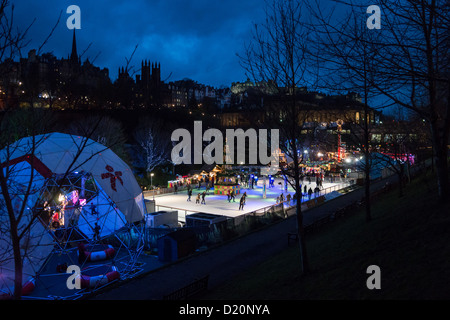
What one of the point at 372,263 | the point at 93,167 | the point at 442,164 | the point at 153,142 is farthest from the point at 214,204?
the point at 153,142

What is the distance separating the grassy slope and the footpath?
1.24 metres

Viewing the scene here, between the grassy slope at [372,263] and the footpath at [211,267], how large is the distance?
124cm

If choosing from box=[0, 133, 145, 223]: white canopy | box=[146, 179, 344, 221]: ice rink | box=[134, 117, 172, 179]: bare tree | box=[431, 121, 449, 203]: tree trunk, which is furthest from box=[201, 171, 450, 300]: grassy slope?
box=[134, 117, 172, 179]: bare tree

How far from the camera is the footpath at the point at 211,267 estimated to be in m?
9.37

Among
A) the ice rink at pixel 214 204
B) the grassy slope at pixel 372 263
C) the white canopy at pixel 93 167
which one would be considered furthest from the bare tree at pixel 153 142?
the grassy slope at pixel 372 263

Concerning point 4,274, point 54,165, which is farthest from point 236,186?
point 4,274

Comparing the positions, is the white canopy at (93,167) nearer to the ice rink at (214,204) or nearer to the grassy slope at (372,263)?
the grassy slope at (372,263)

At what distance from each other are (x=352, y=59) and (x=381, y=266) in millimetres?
4089

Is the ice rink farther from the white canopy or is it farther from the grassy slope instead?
the grassy slope

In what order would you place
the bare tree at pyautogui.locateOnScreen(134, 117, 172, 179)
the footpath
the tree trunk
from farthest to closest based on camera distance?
the bare tree at pyautogui.locateOnScreen(134, 117, 172, 179)
the footpath
the tree trunk

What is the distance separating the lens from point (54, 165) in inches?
439

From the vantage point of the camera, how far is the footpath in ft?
30.7

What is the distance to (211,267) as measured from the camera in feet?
36.7
